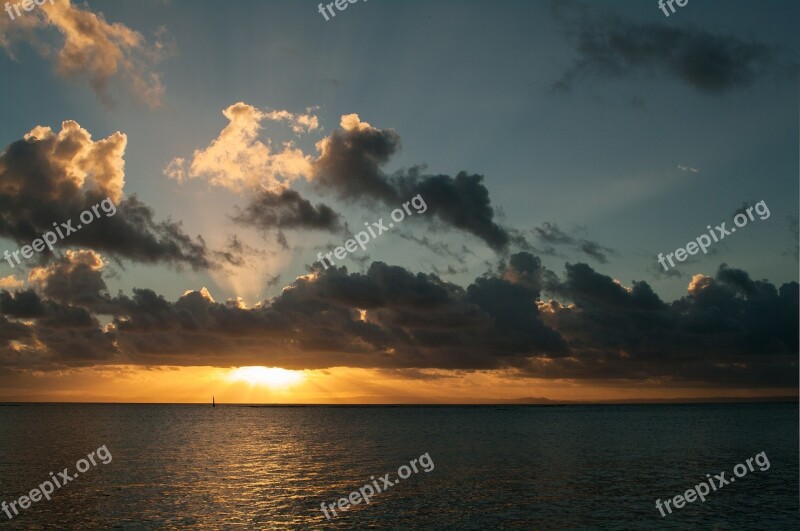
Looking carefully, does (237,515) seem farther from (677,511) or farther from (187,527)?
(677,511)

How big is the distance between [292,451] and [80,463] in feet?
117

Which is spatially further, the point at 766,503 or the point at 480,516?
the point at 766,503

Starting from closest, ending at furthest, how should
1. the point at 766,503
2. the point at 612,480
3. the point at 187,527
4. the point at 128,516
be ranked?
the point at 187,527 < the point at 128,516 < the point at 766,503 < the point at 612,480

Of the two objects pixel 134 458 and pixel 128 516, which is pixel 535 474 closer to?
pixel 128 516

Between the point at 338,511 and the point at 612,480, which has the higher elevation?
the point at 338,511

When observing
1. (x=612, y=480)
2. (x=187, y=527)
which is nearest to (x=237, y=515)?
(x=187, y=527)

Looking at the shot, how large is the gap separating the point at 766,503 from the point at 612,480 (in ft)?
56.2

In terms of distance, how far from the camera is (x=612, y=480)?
240 feet

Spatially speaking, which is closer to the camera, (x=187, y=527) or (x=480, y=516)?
(x=187, y=527)

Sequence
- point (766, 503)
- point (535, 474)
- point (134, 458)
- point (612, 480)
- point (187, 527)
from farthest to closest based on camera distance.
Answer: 1. point (134, 458)
2. point (535, 474)
3. point (612, 480)
4. point (766, 503)
5. point (187, 527)

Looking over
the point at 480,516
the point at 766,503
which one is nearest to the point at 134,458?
the point at 480,516

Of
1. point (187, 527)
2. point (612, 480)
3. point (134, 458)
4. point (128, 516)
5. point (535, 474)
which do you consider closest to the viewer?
point (187, 527)

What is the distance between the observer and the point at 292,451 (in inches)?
4424

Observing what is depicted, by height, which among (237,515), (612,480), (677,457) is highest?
(237,515)
